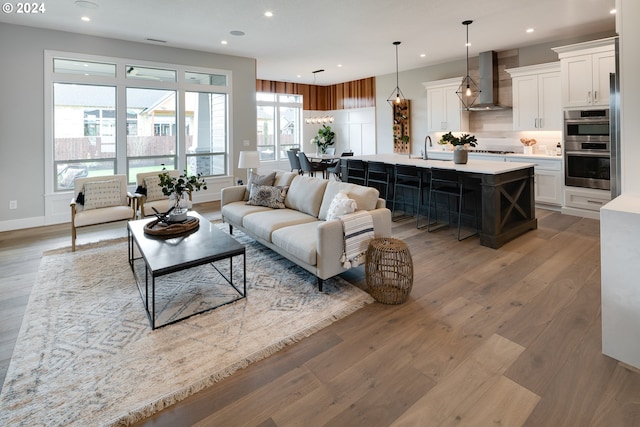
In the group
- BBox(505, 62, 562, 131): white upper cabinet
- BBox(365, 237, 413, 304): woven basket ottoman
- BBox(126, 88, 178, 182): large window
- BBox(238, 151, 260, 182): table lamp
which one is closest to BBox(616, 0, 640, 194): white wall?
BBox(365, 237, 413, 304): woven basket ottoman

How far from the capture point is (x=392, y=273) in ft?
9.37

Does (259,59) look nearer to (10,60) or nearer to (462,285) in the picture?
(10,60)

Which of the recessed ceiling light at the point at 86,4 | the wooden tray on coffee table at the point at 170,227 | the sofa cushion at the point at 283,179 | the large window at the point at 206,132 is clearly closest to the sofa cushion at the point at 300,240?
the wooden tray on coffee table at the point at 170,227

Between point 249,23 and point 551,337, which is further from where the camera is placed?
point 249,23

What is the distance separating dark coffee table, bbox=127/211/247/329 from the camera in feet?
8.48

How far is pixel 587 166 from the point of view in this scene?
5484 millimetres

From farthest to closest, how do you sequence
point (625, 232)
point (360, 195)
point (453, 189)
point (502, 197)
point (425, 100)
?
point (425, 100) < point (453, 189) < point (502, 197) < point (360, 195) < point (625, 232)

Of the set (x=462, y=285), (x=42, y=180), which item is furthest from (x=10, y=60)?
(x=462, y=285)

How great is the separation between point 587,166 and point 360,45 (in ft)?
14.3

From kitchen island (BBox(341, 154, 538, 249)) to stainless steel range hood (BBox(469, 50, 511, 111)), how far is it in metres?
2.91

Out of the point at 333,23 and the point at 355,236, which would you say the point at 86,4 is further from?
the point at 355,236

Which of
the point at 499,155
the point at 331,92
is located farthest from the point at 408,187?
the point at 331,92

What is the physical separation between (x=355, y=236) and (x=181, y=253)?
1.46 meters

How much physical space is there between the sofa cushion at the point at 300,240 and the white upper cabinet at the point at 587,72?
4.94 meters
